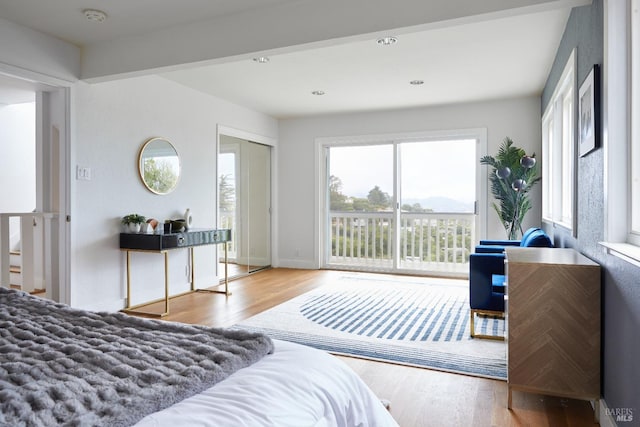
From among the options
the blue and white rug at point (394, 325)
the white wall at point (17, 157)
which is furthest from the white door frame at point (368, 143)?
the white wall at point (17, 157)

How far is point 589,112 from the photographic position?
232 cm

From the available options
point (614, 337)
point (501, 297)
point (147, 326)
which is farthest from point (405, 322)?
point (147, 326)

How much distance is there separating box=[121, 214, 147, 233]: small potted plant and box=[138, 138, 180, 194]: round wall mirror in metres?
0.39

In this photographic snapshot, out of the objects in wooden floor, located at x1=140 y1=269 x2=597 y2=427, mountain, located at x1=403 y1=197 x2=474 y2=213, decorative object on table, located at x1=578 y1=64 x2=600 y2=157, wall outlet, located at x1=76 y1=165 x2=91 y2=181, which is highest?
decorative object on table, located at x1=578 y1=64 x2=600 y2=157

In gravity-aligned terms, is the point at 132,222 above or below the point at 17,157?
below

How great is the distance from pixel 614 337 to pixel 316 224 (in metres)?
5.02

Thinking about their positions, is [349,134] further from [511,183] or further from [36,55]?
[36,55]

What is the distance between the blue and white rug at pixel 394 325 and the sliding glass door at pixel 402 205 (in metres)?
1.01

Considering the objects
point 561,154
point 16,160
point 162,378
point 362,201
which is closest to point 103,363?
point 162,378

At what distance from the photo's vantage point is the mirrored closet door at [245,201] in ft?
19.1

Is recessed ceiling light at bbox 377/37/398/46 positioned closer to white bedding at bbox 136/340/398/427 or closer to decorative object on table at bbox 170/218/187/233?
decorative object on table at bbox 170/218/187/233

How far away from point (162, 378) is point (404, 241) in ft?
18.2

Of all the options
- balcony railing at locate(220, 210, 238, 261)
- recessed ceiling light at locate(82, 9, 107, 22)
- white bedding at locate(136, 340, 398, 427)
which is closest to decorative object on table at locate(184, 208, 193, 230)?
balcony railing at locate(220, 210, 238, 261)

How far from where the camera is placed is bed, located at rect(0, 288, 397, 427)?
0.89 meters
